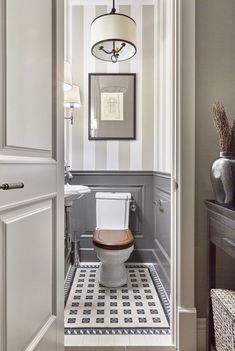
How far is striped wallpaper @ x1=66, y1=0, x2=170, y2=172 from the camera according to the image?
2.97 metres

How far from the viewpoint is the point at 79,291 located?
2334 millimetres

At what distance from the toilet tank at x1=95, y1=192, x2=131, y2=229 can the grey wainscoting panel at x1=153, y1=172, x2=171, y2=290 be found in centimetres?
31

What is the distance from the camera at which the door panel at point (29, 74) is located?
0.90 m

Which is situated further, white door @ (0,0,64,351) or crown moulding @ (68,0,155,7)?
crown moulding @ (68,0,155,7)

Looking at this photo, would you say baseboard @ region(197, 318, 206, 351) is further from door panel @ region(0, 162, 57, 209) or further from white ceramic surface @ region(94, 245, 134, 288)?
door panel @ region(0, 162, 57, 209)

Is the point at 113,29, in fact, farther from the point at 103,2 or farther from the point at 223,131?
the point at 103,2

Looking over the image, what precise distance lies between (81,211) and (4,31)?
2359mm

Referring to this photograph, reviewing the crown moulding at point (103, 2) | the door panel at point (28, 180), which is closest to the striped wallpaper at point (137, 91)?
the crown moulding at point (103, 2)

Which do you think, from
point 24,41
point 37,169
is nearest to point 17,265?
point 37,169

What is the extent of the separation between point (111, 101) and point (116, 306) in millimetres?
2040

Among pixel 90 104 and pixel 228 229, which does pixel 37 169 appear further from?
pixel 90 104

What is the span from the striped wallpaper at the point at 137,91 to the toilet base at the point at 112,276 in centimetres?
108

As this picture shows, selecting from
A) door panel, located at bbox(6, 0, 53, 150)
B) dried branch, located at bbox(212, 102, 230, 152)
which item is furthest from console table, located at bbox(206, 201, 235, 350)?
door panel, located at bbox(6, 0, 53, 150)

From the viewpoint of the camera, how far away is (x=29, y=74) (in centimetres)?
102
